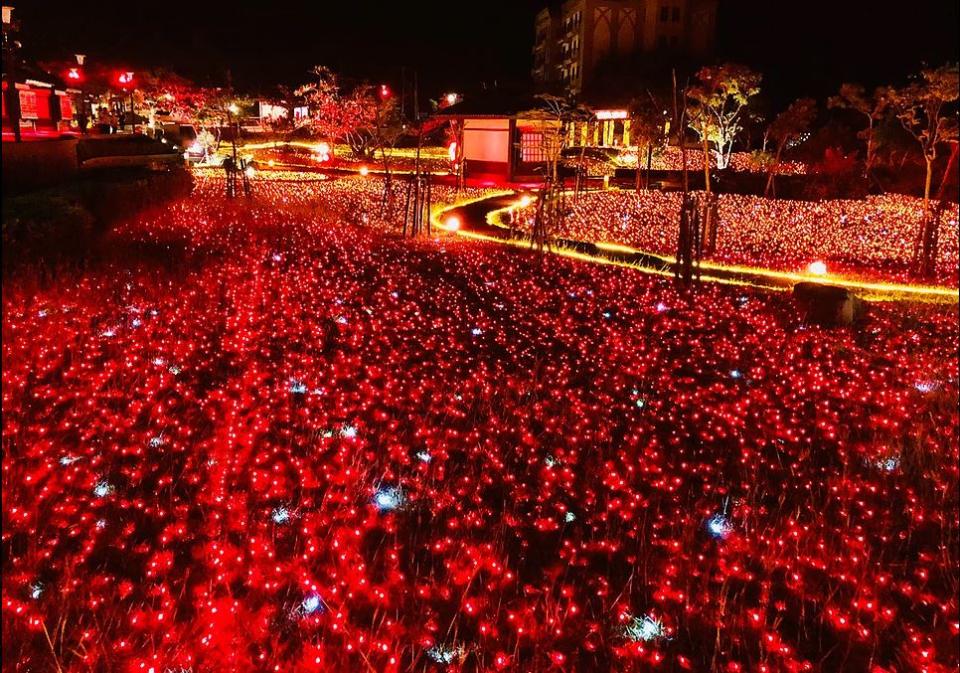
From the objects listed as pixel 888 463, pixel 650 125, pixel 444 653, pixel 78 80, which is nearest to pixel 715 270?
pixel 888 463

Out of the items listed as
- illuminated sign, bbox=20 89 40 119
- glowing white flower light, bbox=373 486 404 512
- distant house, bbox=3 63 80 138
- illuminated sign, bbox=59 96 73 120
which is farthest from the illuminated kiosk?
glowing white flower light, bbox=373 486 404 512

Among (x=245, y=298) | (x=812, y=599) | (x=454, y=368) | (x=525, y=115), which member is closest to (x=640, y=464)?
(x=812, y=599)

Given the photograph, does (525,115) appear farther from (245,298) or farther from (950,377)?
(950,377)

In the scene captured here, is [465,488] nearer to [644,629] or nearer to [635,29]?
[644,629]

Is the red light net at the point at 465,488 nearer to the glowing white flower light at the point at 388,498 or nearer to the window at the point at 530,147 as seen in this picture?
the glowing white flower light at the point at 388,498

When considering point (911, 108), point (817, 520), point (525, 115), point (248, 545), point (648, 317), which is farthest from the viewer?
point (525, 115)

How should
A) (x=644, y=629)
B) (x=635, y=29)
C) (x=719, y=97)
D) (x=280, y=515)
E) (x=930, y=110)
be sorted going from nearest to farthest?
(x=644, y=629) < (x=280, y=515) < (x=930, y=110) < (x=719, y=97) < (x=635, y=29)
